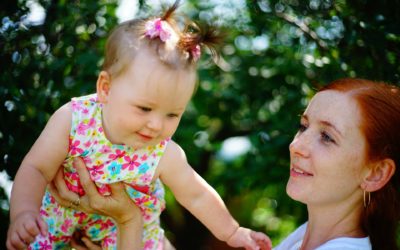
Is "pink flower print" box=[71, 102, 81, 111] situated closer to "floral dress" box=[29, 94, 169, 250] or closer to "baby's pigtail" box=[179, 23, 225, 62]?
"floral dress" box=[29, 94, 169, 250]

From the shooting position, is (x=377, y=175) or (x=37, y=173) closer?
(x=37, y=173)

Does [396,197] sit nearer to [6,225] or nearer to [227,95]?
[6,225]

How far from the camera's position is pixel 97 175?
8.29 ft

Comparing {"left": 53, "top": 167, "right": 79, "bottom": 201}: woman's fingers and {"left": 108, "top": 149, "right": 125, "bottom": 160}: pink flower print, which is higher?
{"left": 108, "top": 149, "right": 125, "bottom": 160}: pink flower print

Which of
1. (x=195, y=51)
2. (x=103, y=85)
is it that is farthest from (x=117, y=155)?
(x=195, y=51)

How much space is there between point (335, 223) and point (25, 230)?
3.86ft

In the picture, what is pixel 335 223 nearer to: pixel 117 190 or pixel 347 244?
pixel 347 244

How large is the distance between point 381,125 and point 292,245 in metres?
0.67

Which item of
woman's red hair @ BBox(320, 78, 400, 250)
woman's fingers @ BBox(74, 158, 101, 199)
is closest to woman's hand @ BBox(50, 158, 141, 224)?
woman's fingers @ BBox(74, 158, 101, 199)

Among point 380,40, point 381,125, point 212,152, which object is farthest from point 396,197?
point 212,152

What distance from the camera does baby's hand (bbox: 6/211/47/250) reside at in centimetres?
218

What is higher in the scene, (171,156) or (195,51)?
(195,51)

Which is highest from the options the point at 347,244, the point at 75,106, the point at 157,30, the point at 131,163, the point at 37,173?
the point at 157,30

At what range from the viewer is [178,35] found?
2467mm
